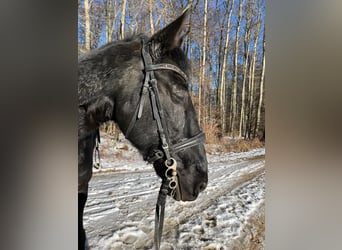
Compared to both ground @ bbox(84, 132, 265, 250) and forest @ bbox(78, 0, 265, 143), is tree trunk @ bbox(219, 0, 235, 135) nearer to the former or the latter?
forest @ bbox(78, 0, 265, 143)

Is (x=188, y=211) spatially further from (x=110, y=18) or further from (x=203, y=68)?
(x=110, y=18)

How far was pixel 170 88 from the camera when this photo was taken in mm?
1393

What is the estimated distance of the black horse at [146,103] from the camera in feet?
4.28

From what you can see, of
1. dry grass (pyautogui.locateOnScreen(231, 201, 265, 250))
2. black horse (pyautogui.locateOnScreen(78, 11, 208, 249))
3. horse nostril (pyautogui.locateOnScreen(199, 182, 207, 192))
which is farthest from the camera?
dry grass (pyautogui.locateOnScreen(231, 201, 265, 250))

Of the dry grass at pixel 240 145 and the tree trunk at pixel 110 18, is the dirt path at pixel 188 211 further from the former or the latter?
the tree trunk at pixel 110 18

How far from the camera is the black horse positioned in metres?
1.31

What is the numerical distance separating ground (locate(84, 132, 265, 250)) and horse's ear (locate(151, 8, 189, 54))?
0.47 metres

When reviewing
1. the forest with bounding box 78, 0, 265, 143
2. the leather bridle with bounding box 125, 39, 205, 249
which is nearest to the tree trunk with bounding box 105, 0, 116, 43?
the forest with bounding box 78, 0, 265, 143

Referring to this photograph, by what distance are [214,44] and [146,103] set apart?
19.1 inches

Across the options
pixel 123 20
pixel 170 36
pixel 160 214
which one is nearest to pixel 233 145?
pixel 160 214
